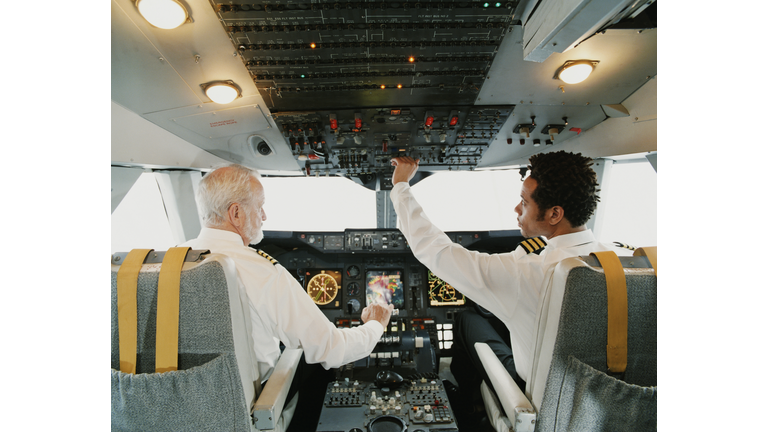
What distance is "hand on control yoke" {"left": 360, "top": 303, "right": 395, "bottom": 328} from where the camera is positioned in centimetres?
160

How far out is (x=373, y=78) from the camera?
154cm

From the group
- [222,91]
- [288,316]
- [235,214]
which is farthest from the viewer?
[222,91]

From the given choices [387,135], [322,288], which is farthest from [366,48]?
[322,288]

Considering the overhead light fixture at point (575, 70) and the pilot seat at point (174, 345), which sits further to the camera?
the overhead light fixture at point (575, 70)

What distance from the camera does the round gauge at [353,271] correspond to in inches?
111

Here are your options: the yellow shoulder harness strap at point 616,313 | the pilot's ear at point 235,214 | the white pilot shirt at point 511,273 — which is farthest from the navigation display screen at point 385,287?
the yellow shoulder harness strap at point 616,313

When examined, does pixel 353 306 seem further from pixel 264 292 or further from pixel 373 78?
pixel 373 78

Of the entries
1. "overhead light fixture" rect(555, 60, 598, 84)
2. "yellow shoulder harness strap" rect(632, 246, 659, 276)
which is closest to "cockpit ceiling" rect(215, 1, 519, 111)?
"overhead light fixture" rect(555, 60, 598, 84)

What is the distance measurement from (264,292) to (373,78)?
1048 millimetres

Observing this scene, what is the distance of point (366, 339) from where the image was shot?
137cm

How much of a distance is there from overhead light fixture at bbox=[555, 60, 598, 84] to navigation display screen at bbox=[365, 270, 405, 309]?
184 centimetres

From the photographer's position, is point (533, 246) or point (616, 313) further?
point (533, 246)

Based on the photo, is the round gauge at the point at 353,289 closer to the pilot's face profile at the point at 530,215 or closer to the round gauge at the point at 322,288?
the round gauge at the point at 322,288

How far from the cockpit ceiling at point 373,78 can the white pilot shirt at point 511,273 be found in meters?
0.75
